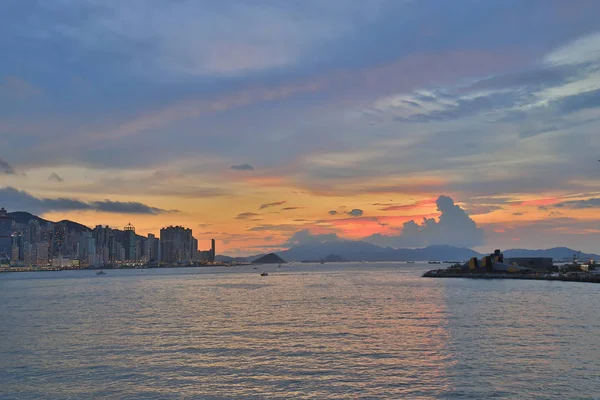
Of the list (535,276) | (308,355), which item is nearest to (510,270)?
(535,276)

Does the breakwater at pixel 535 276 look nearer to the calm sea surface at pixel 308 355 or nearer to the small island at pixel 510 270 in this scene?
the small island at pixel 510 270

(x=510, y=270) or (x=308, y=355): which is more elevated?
(x=308, y=355)

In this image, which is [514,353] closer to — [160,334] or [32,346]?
[160,334]

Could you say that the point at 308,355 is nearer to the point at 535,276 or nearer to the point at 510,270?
the point at 535,276

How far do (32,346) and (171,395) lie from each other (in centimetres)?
2420

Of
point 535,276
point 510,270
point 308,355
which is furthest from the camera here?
point 510,270

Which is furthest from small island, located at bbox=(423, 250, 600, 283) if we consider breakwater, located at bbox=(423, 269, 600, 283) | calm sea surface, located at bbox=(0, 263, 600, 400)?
calm sea surface, located at bbox=(0, 263, 600, 400)

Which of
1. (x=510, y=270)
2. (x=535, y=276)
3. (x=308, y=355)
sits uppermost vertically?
(x=308, y=355)

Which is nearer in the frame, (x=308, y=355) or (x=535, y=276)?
(x=308, y=355)

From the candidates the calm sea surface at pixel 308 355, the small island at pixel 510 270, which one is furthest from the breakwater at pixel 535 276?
the calm sea surface at pixel 308 355

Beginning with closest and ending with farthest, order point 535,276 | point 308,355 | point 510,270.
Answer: point 308,355 < point 535,276 < point 510,270

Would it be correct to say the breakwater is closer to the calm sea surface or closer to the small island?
the small island

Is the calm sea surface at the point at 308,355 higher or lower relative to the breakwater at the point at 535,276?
higher

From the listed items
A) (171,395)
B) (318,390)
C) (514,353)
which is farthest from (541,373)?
(171,395)
